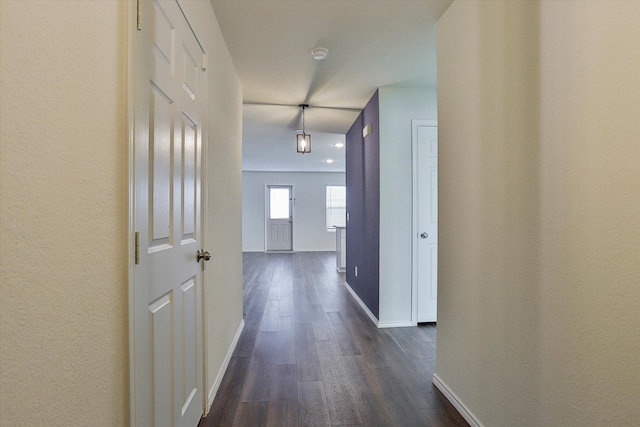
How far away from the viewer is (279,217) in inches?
352

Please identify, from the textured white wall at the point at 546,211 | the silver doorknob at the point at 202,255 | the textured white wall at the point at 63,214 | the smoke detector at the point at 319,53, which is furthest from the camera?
the smoke detector at the point at 319,53

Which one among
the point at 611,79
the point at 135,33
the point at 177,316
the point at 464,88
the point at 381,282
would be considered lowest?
the point at 381,282

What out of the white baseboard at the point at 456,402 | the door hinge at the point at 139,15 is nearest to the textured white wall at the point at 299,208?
the white baseboard at the point at 456,402

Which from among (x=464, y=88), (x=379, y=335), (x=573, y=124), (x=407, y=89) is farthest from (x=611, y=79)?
(x=379, y=335)

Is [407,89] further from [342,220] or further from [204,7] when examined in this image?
[342,220]

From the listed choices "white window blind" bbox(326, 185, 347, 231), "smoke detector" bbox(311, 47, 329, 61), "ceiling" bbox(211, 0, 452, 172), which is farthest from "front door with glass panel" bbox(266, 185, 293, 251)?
"smoke detector" bbox(311, 47, 329, 61)

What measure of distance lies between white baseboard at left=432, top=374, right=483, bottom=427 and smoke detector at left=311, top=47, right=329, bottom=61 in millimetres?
2463

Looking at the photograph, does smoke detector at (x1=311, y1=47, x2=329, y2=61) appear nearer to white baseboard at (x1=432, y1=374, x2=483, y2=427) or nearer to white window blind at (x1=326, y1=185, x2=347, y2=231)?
white baseboard at (x1=432, y1=374, x2=483, y2=427)

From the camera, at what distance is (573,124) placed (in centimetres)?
102

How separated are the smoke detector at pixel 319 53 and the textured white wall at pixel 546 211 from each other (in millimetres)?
915

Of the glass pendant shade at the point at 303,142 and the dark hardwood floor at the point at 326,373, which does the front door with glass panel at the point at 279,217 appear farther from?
the glass pendant shade at the point at 303,142

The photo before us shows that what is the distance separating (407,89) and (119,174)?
2.86 m

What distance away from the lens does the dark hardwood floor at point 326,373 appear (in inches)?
66.7

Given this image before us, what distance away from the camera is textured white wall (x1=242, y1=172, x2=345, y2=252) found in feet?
28.7
